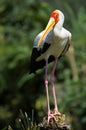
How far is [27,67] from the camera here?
37.1ft

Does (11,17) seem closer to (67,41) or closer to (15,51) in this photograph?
(15,51)

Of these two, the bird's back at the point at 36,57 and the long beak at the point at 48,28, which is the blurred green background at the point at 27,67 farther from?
the long beak at the point at 48,28

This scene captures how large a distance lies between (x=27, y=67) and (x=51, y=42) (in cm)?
727

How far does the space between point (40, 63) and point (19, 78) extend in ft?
23.3

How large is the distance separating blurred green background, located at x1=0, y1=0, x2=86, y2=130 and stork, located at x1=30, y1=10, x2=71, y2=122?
5362 millimetres

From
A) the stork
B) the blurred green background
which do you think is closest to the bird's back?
the stork

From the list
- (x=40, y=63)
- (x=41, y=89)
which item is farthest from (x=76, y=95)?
(x=40, y=63)

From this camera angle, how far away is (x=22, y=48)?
11.1m

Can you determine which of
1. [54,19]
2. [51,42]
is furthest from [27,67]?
[54,19]

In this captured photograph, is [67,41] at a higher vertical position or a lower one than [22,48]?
lower

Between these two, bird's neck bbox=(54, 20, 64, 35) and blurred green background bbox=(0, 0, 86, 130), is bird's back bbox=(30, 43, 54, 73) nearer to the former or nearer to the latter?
bird's neck bbox=(54, 20, 64, 35)

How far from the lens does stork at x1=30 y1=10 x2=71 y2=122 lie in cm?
391

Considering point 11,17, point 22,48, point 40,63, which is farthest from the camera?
point 11,17

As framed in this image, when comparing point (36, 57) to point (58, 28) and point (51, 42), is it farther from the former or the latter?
point (58, 28)
